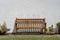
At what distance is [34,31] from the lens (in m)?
14.9

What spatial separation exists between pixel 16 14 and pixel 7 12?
0.57 m

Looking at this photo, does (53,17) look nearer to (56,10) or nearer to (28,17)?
(56,10)

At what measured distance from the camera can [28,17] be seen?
49.1 ft

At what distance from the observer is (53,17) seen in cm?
1514

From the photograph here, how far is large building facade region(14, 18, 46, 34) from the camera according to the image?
14594 mm

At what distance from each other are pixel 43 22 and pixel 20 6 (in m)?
1.75

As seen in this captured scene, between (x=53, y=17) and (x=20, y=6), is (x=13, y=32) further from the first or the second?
(x=53, y=17)

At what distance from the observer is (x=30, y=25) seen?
48.5 ft

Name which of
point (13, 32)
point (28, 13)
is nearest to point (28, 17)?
point (28, 13)

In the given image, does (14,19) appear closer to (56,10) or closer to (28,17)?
(28,17)

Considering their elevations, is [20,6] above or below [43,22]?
above

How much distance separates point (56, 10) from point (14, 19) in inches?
107

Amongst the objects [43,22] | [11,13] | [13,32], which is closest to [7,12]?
[11,13]

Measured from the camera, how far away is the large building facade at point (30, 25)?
14.6m
